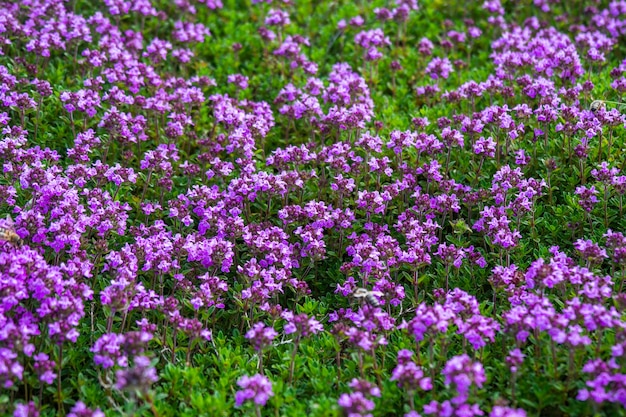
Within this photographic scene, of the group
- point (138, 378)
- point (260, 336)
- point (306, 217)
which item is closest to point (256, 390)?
point (260, 336)

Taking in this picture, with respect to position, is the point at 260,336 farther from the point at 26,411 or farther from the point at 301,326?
the point at 26,411

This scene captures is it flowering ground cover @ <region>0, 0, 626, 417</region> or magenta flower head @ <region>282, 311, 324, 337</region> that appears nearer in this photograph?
flowering ground cover @ <region>0, 0, 626, 417</region>

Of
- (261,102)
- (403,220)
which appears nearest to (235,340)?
(403,220)

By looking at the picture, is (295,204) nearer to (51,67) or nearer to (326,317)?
(326,317)

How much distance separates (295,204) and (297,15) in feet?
14.0

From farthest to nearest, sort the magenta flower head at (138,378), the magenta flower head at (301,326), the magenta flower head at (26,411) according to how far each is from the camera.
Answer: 1. the magenta flower head at (301,326)
2. the magenta flower head at (26,411)
3. the magenta flower head at (138,378)

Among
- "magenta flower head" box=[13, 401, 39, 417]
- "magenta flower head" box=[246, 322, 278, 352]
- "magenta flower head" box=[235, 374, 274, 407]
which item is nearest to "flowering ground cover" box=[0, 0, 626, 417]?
"magenta flower head" box=[235, 374, 274, 407]

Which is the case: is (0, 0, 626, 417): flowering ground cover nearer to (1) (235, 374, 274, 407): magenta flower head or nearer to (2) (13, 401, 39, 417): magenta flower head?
(1) (235, 374, 274, 407): magenta flower head

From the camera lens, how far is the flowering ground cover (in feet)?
16.6

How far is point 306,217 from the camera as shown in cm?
659

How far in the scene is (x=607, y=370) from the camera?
4.67m

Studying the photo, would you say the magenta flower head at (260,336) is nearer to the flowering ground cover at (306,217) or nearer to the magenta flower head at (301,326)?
the magenta flower head at (301,326)

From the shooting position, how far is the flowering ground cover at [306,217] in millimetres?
5070

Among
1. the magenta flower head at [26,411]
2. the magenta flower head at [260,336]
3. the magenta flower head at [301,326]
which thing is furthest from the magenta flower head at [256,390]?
the magenta flower head at [26,411]
